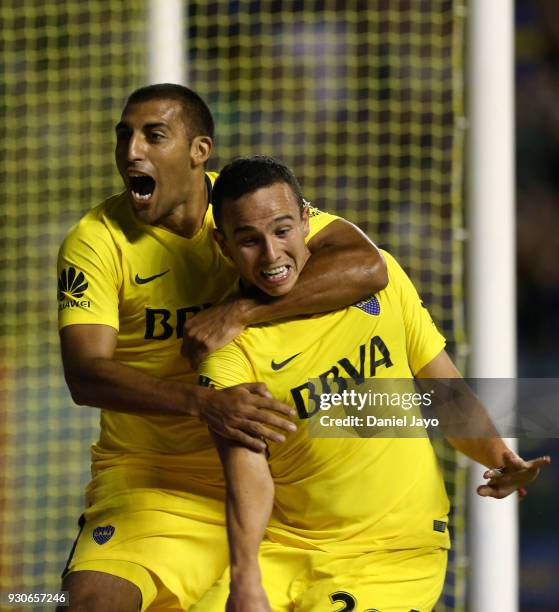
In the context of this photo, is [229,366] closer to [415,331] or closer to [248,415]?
[248,415]

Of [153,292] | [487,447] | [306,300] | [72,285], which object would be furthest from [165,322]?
[487,447]

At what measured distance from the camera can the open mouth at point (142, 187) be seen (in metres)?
1.77

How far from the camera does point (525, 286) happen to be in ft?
9.25

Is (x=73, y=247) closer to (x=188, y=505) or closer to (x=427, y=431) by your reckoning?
(x=188, y=505)

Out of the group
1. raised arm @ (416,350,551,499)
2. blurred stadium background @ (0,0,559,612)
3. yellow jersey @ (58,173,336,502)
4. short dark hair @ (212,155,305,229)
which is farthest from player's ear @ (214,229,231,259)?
blurred stadium background @ (0,0,559,612)

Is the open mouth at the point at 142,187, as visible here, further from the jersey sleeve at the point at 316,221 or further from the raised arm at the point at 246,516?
the raised arm at the point at 246,516

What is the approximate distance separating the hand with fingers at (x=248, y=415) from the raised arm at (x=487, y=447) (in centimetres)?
32

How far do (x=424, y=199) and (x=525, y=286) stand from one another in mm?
360

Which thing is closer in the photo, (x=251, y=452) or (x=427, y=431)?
(x=251, y=452)

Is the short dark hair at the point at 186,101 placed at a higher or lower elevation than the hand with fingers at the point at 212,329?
higher

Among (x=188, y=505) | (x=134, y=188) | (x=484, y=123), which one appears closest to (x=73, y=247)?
(x=134, y=188)

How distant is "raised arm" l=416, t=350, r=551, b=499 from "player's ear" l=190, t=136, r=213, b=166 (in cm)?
50

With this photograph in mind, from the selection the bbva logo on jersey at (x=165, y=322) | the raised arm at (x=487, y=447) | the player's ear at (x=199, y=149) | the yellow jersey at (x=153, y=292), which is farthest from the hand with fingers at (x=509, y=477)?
the player's ear at (x=199, y=149)

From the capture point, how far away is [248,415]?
1524 mm
